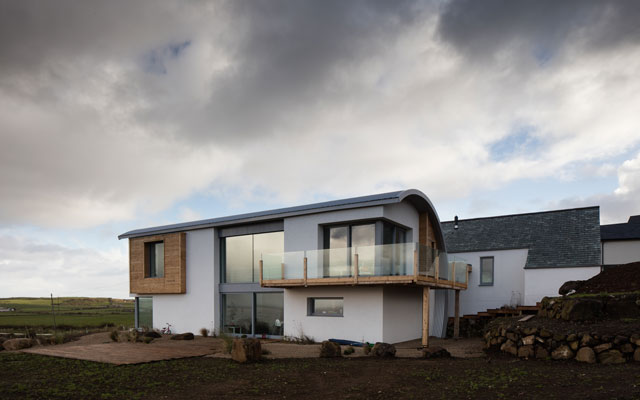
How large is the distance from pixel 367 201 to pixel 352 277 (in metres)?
2.51

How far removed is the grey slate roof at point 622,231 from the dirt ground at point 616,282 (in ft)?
29.6

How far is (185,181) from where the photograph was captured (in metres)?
17.3

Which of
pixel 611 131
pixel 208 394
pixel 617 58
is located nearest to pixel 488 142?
pixel 611 131

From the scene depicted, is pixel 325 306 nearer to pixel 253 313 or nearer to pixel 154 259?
pixel 253 313

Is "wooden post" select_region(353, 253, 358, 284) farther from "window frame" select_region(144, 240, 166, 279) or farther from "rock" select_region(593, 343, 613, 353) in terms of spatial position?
"window frame" select_region(144, 240, 166, 279)

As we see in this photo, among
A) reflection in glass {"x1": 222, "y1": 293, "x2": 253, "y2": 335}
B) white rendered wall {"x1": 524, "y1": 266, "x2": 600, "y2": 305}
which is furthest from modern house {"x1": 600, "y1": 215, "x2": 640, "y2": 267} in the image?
reflection in glass {"x1": 222, "y1": 293, "x2": 253, "y2": 335}

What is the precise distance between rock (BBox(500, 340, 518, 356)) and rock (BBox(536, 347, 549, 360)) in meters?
0.56

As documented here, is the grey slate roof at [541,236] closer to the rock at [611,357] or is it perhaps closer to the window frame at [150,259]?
the rock at [611,357]

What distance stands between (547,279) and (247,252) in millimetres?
13627

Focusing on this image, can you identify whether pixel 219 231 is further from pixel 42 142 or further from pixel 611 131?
pixel 611 131

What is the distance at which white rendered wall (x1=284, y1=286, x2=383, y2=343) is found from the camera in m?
14.7

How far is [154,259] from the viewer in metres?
21.7

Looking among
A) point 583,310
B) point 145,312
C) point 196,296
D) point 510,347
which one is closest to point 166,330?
point 196,296

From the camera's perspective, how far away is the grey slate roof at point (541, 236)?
20.7 meters
